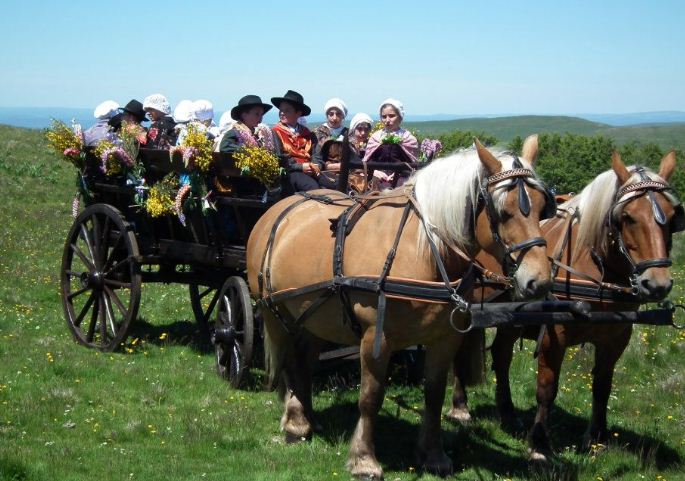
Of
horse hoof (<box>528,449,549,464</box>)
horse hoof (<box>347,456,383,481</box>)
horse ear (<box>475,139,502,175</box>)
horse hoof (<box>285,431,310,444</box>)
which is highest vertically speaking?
horse ear (<box>475,139,502,175</box>)

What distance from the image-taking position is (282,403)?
24.0 feet

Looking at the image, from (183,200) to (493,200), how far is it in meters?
4.21

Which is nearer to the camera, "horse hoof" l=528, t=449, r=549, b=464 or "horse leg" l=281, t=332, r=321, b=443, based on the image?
"horse hoof" l=528, t=449, r=549, b=464

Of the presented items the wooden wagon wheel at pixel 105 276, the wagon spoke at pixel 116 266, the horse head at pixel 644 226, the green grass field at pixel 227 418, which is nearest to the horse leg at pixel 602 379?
the green grass field at pixel 227 418

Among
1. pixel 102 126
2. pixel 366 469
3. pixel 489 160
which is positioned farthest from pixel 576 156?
pixel 489 160

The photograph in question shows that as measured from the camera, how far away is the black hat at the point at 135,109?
10.9 metres

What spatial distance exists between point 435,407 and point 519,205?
71.8 inches

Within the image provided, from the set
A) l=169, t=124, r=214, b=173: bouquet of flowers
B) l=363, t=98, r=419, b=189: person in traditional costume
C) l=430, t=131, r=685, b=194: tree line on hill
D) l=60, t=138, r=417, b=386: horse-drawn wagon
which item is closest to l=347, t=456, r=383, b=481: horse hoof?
l=60, t=138, r=417, b=386: horse-drawn wagon

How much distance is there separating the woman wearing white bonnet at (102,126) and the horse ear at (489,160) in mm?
5564

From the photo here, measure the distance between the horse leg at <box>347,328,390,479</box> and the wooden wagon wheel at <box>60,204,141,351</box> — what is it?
12.8 feet

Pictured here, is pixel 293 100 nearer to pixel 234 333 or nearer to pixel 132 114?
pixel 234 333

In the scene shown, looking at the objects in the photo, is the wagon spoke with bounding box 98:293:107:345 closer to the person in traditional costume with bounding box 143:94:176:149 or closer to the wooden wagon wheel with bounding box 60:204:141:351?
the wooden wagon wheel with bounding box 60:204:141:351

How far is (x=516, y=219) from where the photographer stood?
5.03 m

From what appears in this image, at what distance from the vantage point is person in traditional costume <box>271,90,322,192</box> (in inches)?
319
